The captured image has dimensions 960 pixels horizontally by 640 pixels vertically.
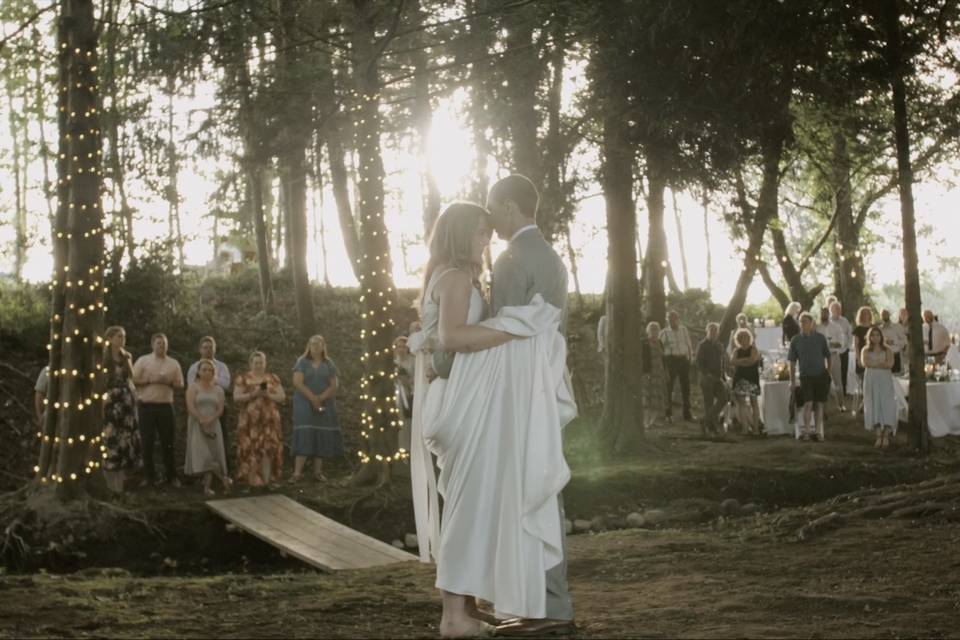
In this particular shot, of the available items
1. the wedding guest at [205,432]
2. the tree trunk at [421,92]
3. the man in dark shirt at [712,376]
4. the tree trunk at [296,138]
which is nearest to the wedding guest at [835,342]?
the man in dark shirt at [712,376]

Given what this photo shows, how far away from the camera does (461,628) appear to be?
6266 millimetres

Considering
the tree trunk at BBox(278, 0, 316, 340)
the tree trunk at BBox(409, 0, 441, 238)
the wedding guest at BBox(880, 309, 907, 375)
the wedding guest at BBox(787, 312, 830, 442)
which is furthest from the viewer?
the wedding guest at BBox(880, 309, 907, 375)

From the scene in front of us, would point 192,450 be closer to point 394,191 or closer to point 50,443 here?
point 50,443

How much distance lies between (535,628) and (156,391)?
9391 mm

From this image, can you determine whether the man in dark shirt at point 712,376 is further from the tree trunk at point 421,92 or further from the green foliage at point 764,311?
the green foliage at point 764,311

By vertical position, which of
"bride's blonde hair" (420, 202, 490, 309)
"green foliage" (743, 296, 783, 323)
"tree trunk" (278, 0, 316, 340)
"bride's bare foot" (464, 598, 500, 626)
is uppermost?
"tree trunk" (278, 0, 316, 340)

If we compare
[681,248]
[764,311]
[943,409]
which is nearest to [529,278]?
[943,409]

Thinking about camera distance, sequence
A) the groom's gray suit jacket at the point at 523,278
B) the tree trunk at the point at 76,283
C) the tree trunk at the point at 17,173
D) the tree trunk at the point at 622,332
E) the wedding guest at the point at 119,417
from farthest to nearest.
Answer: the tree trunk at the point at 17,173 < the tree trunk at the point at 622,332 < the wedding guest at the point at 119,417 < the tree trunk at the point at 76,283 < the groom's gray suit jacket at the point at 523,278

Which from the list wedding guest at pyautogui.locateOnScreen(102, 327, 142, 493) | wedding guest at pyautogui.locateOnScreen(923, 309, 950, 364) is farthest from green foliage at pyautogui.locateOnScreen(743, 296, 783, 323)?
wedding guest at pyautogui.locateOnScreen(102, 327, 142, 493)

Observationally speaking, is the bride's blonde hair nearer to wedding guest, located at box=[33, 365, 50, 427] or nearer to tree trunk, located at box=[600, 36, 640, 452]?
wedding guest, located at box=[33, 365, 50, 427]

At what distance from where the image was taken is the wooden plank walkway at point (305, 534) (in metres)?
10.1

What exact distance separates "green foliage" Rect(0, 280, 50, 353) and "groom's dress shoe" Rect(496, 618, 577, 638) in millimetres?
15814

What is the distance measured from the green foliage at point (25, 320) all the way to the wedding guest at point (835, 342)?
13110 mm

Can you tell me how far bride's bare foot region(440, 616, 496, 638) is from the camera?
20.5 feet
